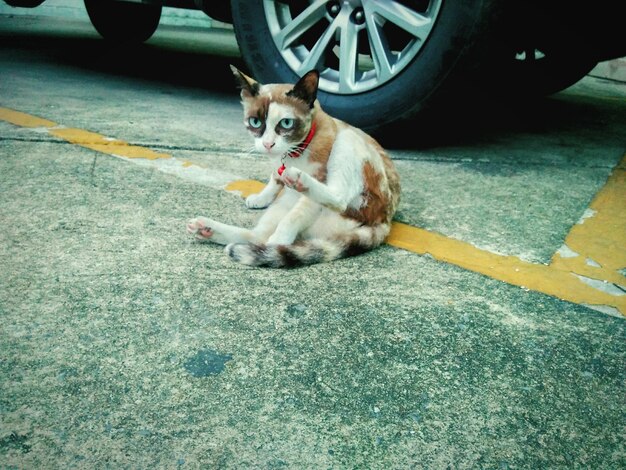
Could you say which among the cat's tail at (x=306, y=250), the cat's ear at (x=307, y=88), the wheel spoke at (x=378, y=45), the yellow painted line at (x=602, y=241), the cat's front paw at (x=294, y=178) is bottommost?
the cat's tail at (x=306, y=250)

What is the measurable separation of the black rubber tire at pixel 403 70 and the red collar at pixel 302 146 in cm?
106

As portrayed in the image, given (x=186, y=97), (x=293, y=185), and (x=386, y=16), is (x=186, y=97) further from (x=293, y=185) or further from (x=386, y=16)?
(x=293, y=185)

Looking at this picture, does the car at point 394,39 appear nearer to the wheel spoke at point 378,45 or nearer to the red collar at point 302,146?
the wheel spoke at point 378,45

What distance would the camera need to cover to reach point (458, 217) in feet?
7.23

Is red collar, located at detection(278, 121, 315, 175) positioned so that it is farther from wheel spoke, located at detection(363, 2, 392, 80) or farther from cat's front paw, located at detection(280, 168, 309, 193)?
wheel spoke, located at detection(363, 2, 392, 80)

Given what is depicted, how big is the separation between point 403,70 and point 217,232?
1527 mm

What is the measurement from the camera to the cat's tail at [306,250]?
1666 mm

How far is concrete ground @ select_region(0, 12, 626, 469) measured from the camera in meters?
1.00

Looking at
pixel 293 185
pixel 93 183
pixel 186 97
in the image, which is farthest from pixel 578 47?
pixel 93 183

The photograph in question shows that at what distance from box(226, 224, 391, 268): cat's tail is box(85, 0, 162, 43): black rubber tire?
19.7 ft

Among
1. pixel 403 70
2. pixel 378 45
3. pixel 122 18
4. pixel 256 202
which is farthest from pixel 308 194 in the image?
pixel 122 18

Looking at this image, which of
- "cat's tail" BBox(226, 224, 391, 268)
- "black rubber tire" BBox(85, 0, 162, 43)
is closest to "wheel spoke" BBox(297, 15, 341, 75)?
"cat's tail" BBox(226, 224, 391, 268)

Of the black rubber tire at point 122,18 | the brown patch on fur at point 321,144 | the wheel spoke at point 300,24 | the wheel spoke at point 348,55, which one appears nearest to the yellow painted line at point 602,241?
the brown patch on fur at point 321,144

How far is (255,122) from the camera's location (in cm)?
185
